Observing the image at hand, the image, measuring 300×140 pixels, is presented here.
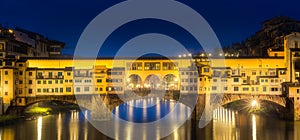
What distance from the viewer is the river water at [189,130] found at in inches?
1261

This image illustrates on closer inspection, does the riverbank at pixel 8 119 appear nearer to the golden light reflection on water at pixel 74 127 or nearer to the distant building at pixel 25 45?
the golden light reflection on water at pixel 74 127

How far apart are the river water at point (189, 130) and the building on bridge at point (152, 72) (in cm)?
302

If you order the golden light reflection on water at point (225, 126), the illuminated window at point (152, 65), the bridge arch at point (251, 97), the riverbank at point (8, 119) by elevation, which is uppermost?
the illuminated window at point (152, 65)

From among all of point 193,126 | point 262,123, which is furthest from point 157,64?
point 262,123

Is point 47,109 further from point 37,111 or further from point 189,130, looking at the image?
point 189,130

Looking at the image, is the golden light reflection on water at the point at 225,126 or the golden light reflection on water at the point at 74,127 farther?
the golden light reflection on water at the point at 225,126

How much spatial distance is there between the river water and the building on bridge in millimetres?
3020

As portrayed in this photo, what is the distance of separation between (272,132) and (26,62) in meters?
25.7

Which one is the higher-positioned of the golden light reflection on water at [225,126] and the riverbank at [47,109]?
the riverbank at [47,109]

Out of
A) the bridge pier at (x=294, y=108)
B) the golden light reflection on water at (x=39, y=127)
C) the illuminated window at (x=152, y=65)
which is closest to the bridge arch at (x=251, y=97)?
the bridge pier at (x=294, y=108)

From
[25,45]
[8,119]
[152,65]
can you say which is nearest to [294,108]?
[152,65]

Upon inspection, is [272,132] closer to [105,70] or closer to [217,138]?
[217,138]

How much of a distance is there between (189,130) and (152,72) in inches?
480

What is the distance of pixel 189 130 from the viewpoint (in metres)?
35.4
